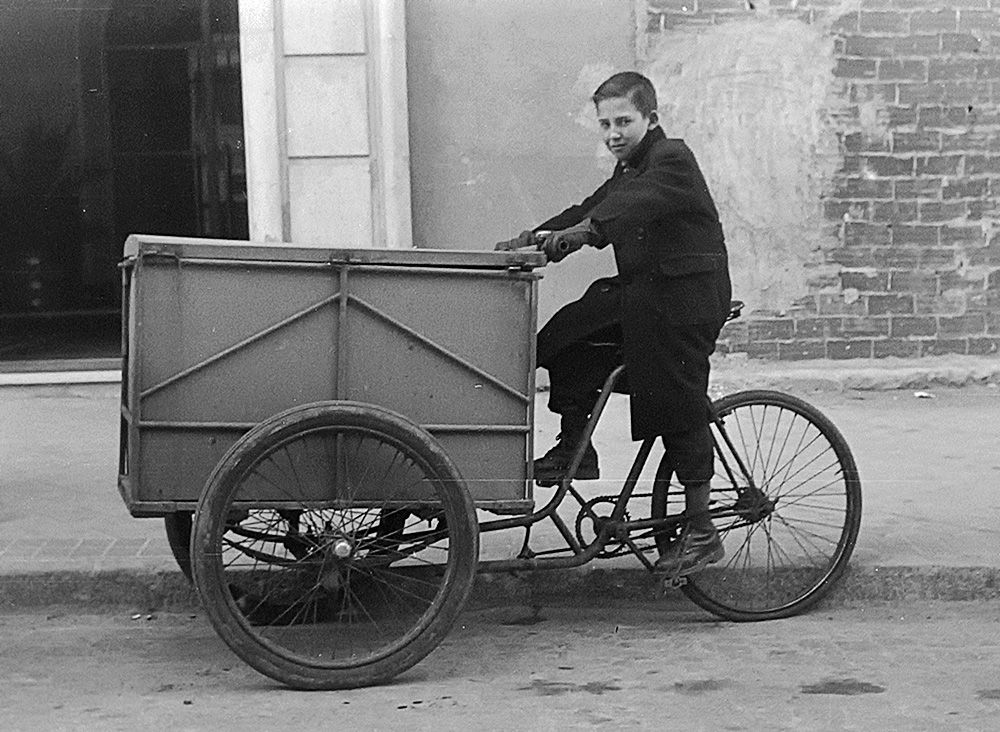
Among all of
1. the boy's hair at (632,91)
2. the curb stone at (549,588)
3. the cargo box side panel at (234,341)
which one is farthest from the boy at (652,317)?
the cargo box side panel at (234,341)

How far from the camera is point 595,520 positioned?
4.85 meters

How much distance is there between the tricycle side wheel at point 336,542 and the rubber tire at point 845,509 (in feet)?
2.52

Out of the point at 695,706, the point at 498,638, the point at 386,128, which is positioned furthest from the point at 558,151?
the point at 695,706

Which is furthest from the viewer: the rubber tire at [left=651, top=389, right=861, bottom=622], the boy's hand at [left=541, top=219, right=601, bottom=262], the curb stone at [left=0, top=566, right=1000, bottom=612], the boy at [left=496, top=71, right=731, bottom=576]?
the curb stone at [left=0, top=566, right=1000, bottom=612]

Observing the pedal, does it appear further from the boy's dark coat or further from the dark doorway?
the dark doorway

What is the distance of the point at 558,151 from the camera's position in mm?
8844

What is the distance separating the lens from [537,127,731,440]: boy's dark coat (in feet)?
15.2

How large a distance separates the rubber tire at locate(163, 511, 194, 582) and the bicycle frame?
906mm

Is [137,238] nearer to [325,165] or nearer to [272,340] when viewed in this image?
[272,340]

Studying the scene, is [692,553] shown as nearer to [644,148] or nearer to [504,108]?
[644,148]

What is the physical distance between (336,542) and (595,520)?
886mm

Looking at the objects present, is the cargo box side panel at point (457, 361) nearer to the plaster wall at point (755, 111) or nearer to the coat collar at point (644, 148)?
the coat collar at point (644, 148)

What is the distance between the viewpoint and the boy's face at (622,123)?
4.66m

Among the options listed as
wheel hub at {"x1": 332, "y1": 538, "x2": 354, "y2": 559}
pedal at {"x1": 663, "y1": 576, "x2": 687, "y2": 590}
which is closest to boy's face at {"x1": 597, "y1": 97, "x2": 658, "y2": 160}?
pedal at {"x1": 663, "y1": 576, "x2": 687, "y2": 590}
